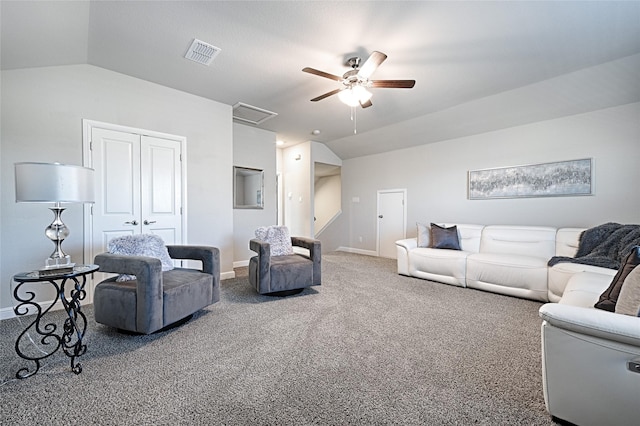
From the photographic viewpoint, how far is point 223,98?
380 centimetres

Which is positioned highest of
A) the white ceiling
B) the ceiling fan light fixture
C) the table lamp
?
the white ceiling

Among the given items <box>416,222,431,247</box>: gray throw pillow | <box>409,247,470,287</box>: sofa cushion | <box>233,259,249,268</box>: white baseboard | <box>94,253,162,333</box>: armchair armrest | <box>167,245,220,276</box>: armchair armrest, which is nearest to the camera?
<box>94,253,162,333</box>: armchair armrest

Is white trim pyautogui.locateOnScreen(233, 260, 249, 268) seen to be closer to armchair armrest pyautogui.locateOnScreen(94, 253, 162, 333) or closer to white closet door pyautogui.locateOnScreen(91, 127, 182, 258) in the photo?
white closet door pyautogui.locateOnScreen(91, 127, 182, 258)

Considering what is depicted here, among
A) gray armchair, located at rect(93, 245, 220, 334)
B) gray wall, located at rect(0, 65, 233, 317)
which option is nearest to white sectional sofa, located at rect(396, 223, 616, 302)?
gray armchair, located at rect(93, 245, 220, 334)

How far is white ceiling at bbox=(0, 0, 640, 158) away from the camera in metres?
2.07

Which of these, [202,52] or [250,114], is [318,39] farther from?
[250,114]

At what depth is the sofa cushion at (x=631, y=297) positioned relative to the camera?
118 cm

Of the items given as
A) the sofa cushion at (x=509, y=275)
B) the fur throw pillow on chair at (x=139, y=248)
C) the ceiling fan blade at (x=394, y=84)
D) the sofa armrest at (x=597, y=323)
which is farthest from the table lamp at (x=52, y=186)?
the sofa cushion at (x=509, y=275)

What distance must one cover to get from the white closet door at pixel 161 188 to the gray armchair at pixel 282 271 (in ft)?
4.01

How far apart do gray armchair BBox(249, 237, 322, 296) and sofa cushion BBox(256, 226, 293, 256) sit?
0.49 ft

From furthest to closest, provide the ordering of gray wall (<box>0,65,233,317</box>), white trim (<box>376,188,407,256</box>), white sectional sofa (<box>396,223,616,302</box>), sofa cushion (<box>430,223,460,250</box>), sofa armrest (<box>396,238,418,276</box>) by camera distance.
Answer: white trim (<box>376,188,407,256</box>) → sofa armrest (<box>396,238,418,276</box>) → sofa cushion (<box>430,223,460,250</box>) → white sectional sofa (<box>396,223,616,302</box>) → gray wall (<box>0,65,233,317</box>)

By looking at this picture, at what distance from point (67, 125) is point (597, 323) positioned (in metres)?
4.44

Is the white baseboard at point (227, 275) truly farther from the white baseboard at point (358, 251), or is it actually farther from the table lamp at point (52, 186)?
the white baseboard at point (358, 251)

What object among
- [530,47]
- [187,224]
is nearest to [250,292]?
[187,224]
